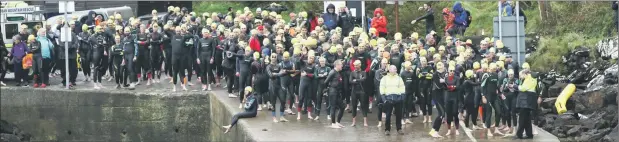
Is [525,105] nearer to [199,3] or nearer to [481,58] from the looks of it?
[481,58]

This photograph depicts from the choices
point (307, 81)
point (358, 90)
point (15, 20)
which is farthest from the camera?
point (15, 20)

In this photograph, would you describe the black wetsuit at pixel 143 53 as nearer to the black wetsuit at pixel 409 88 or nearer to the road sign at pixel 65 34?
the road sign at pixel 65 34

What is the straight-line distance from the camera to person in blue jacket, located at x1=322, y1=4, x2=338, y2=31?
30.3 m

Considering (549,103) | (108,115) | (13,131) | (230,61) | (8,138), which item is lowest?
(8,138)

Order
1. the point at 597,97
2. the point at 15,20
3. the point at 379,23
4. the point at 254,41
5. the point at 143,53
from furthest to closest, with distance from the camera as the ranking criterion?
the point at 15,20, the point at 379,23, the point at 143,53, the point at 597,97, the point at 254,41

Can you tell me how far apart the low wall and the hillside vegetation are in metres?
Answer: 7.16

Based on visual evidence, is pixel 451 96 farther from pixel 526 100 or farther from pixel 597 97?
pixel 597 97

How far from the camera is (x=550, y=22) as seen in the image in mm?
35469

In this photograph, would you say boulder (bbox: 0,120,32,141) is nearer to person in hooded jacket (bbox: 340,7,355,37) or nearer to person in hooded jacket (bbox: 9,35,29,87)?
person in hooded jacket (bbox: 9,35,29,87)

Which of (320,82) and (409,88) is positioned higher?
(320,82)

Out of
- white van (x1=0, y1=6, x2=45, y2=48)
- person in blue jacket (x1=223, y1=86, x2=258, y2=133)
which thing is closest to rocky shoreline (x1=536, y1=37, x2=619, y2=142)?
person in blue jacket (x1=223, y1=86, x2=258, y2=133)

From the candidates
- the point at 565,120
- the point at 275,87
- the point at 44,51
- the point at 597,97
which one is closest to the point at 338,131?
the point at 275,87

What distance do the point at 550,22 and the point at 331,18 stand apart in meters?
7.62

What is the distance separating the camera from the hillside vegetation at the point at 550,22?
109 ft
